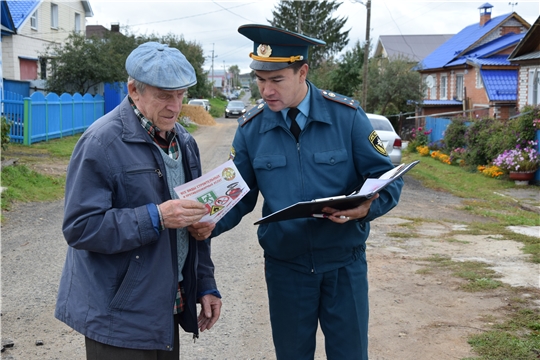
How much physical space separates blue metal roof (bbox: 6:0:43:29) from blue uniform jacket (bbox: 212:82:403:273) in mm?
27383

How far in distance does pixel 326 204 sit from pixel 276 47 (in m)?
0.93

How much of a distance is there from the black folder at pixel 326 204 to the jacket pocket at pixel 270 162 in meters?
0.36

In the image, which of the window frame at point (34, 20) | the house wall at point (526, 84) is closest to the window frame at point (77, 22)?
the window frame at point (34, 20)

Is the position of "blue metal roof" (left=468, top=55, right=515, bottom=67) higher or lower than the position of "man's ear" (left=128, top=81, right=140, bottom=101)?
higher

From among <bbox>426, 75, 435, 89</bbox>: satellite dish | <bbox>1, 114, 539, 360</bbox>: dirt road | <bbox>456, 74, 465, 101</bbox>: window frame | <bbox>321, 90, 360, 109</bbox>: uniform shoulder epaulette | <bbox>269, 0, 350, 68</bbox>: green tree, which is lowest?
<bbox>1, 114, 539, 360</bbox>: dirt road

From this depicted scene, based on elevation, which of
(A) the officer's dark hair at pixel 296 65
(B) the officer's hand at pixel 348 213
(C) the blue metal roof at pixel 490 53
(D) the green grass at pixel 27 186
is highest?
(C) the blue metal roof at pixel 490 53

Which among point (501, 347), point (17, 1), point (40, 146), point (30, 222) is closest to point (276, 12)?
point (17, 1)

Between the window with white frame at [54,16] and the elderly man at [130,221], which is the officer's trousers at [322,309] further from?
the window with white frame at [54,16]

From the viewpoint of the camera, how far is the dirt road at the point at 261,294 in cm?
467

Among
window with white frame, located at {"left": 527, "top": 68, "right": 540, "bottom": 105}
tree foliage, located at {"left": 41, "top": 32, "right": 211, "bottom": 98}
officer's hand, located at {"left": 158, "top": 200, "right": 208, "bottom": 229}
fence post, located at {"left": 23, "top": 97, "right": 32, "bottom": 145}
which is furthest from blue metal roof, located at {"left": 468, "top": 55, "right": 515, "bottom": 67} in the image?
officer's hand, located at {"left": 158, "top": 200, "right": 208, "bottom": 229}

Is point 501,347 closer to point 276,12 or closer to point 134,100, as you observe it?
point 134,100

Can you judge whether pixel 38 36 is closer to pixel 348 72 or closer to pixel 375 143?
pixel 348 72

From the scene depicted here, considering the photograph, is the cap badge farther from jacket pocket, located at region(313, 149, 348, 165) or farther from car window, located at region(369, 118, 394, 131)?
car window, located at region(369, 118, 394, 131)

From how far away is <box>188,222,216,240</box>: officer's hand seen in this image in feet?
9.25
